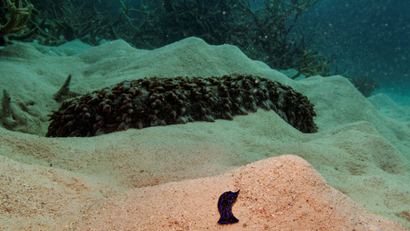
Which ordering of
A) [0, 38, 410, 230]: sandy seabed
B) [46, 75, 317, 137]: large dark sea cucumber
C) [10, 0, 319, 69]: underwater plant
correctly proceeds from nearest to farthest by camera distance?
[0, 38, 410, 230]: sandy seabed → [46, 75, 317, 137]: large dark sea cucumber → [10, 0, 319, 69]: underwater plant

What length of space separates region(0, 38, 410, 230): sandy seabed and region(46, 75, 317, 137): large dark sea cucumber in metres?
0.25

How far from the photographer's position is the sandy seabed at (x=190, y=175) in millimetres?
1169

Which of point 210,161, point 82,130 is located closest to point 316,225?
point 210,161

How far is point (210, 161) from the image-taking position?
211 centimetres

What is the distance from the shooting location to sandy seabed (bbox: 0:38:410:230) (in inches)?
46.0

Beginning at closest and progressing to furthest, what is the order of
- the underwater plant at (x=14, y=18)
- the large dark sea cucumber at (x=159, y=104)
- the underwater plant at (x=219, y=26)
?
the large dark sea cucumber at (x=159, y=104) < the underwater plant at (x=14, y=18) < the underwater plant at (x=219, y=26)

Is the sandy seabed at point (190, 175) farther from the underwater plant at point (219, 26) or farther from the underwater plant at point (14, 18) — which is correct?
the underwater plant at point (219, 26)

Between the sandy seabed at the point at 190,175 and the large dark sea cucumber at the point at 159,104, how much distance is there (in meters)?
0.25

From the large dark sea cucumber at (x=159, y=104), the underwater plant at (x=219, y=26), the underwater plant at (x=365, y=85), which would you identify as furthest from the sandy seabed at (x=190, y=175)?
the underwater plant at (x=365, y=85)

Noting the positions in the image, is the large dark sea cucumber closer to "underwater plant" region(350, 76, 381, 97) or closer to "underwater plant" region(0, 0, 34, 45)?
"underwater plant" region(0, 0, 34, 45)

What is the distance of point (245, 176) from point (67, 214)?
3.64 ft

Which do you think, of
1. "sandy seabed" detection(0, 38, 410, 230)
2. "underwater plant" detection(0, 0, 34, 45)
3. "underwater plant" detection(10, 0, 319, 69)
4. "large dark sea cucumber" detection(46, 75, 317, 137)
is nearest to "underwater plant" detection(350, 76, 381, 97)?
"underwater plant" detection(10, 0, 319, 69)

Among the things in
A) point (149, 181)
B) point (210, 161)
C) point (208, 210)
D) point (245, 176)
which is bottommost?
point (149, 181)

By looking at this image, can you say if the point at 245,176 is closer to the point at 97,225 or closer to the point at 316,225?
the point at 316,225
